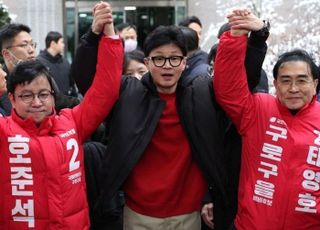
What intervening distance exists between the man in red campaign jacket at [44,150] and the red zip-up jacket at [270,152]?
601 mm

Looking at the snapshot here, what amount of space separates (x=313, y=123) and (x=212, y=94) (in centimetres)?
55

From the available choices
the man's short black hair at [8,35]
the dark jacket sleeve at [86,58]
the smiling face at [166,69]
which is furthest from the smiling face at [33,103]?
the man's short black hair at [8,35]

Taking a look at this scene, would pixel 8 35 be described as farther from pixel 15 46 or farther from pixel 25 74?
pixel 25 74

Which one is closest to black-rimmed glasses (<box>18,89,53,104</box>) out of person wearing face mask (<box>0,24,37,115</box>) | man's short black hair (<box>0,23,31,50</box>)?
person wearing face mask (<box>0,24,37,115</box>)

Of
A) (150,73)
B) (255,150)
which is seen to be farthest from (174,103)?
(255,150)

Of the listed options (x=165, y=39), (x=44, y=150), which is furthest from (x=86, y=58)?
(x=44, y=150)

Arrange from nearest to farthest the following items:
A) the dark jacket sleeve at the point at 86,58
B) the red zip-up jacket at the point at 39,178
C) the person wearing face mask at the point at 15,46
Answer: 1. the red zip-up jacket at the point at 39,178
2. the dark jacket sleeve at the point at 86,58
3. the person wearing face mask at the point at 15,46

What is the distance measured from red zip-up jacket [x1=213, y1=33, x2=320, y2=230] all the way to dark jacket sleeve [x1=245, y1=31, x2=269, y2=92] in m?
0.08

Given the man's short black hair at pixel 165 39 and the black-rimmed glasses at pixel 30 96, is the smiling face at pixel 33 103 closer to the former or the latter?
the black-rimmed glasses at pixel 30 96

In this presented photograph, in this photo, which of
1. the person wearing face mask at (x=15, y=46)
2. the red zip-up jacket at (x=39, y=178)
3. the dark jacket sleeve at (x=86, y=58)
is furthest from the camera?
the person wearing face mask at (x=15, y=46)

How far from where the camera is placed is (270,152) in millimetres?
2725

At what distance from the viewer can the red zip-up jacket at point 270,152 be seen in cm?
266

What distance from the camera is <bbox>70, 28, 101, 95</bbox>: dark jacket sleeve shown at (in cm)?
276

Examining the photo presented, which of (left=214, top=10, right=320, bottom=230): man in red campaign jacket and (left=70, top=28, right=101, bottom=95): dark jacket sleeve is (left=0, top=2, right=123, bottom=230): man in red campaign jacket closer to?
(left=70, top=28, right=101, bottom=95): dark jacket sleeve
